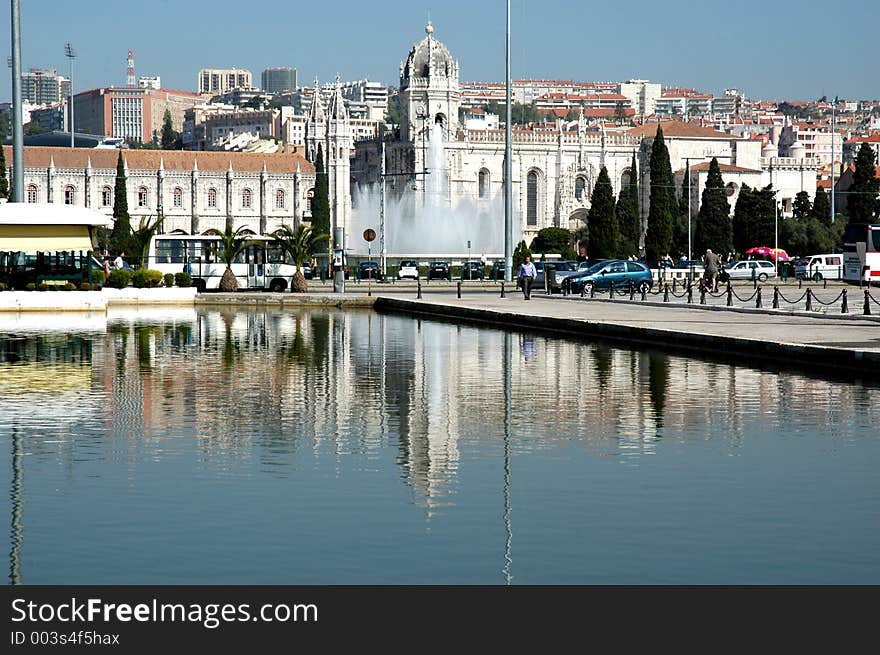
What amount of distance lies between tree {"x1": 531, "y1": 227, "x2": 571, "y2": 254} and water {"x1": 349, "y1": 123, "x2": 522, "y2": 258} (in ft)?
5.67

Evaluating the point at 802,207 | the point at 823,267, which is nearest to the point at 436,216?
the point at 802,207

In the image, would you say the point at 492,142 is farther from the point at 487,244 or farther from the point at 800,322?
the point at 800,322

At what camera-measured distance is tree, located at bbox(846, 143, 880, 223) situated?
238ft

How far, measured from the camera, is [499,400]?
1431 centimetres

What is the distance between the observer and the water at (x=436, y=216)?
A: 101 meters

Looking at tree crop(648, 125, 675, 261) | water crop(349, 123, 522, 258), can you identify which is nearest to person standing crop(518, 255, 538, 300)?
tree crop(648, 125, 675, 261)

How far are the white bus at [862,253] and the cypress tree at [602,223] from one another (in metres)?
32.0

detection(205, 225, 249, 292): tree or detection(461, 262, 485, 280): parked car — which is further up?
detection(205, 225, 249, 292): tree

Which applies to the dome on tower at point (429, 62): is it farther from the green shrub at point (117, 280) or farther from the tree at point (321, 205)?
the green shrub at point (117, 280)

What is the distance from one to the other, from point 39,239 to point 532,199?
322 feet

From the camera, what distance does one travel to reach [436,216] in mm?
106188

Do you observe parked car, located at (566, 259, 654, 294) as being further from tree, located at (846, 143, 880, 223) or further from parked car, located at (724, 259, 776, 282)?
tree, located at (846, 143, 880, 223)

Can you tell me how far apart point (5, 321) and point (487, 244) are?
2911 inches
